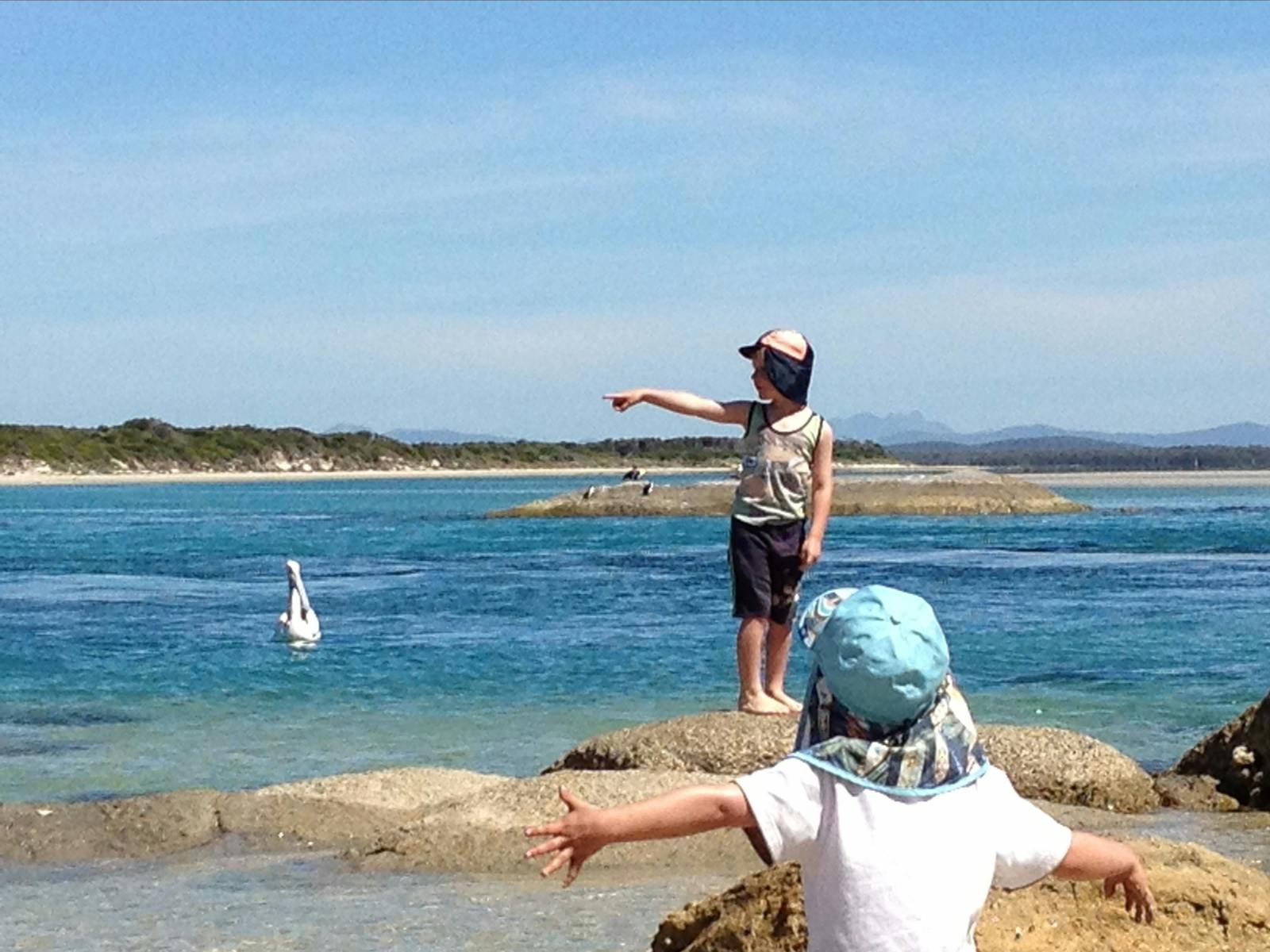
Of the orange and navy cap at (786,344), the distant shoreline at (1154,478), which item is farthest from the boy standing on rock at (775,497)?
the distant shoreline at (1154,478)

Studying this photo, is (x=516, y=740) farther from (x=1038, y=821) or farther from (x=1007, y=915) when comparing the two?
(x=1038, y=821)

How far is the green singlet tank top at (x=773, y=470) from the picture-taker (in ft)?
28.7

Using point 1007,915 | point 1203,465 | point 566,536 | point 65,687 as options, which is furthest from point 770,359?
point 1203,465

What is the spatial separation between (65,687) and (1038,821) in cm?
1441

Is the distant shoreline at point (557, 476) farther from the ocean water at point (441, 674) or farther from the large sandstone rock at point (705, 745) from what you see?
the large sandstone rock at point (705, 745)

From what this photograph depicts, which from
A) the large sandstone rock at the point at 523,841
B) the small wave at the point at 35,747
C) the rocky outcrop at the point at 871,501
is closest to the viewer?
the large sandstone rock at the point at 523,841

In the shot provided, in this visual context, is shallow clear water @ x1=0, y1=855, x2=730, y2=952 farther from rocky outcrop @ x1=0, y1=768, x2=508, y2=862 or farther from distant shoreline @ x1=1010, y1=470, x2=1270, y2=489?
distant shoreline @ x1=1010, y1=470, x2=1270, y2=489

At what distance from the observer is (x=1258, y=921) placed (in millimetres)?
5672

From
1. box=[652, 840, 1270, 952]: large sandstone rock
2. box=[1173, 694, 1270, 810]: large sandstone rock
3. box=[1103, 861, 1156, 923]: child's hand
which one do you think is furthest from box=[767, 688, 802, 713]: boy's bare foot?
box=[1103, 861, 1156, 923]: child's hand

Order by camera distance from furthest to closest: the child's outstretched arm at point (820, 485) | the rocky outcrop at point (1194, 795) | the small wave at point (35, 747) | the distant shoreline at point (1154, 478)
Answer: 1. the distant shoreline at point (1154, 478)
2. the small wave at point (35, 747)
3. the rocky outcrop at point (1194, 795)
4. the child's outstretched arm at point (820, 485)

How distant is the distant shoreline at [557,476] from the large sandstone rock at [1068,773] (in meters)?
92.7

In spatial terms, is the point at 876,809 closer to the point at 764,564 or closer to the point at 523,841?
the point at 523,841

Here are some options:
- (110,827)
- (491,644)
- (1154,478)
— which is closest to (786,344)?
(110,827)

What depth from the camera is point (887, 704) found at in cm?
352
